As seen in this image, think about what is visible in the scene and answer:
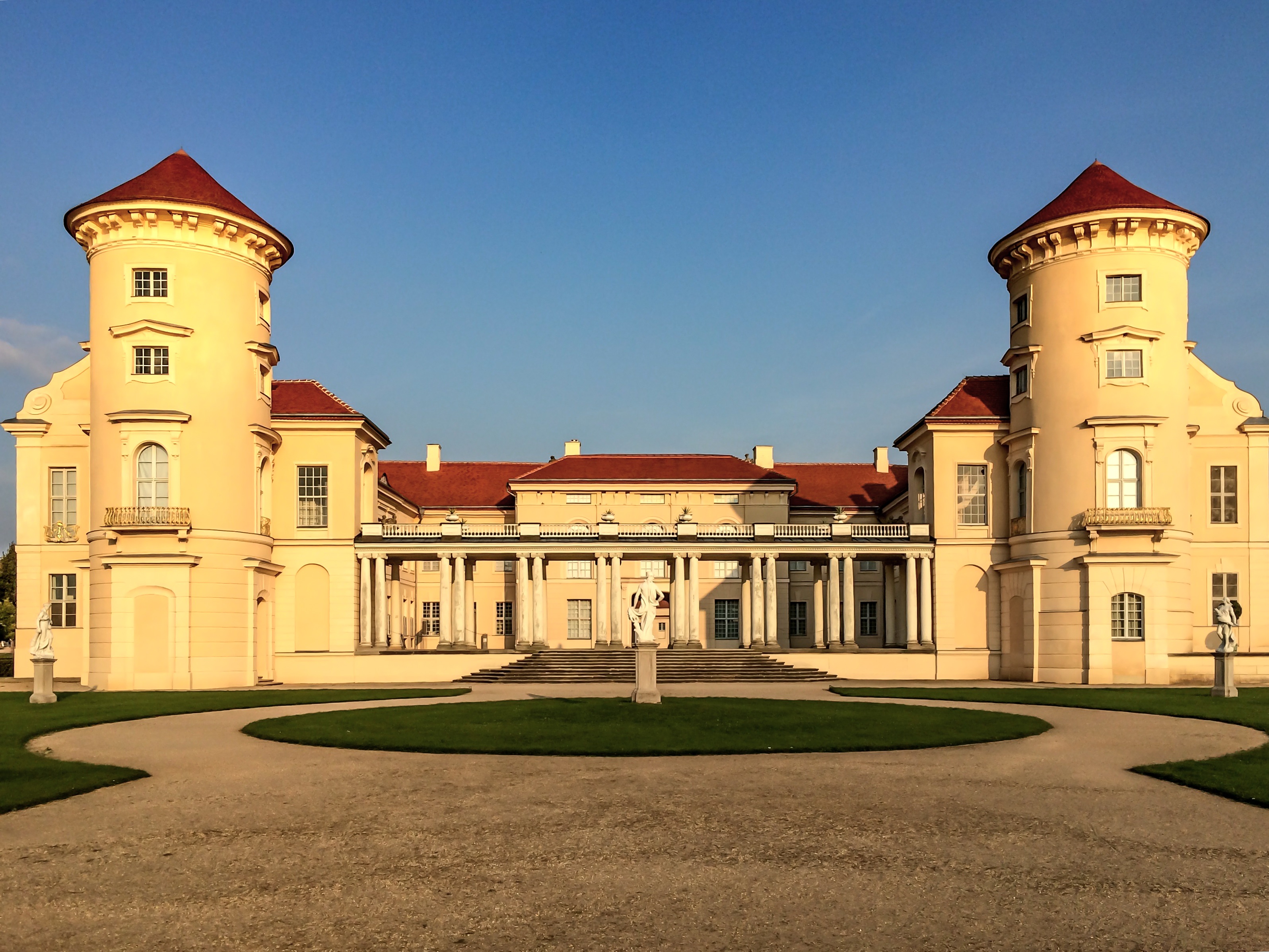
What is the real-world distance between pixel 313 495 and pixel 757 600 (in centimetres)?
1889

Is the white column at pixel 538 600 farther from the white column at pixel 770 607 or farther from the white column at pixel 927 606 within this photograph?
the white column at pixel 927 606

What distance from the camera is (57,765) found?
1515 cm

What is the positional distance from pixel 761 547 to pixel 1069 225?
17.2 meters

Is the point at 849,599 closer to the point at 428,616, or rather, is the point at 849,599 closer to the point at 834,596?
the point at 834,596

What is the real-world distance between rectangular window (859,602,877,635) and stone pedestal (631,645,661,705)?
3056 cm

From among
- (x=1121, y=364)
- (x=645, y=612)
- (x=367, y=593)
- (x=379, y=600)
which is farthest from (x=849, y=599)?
(x=645, y=612)

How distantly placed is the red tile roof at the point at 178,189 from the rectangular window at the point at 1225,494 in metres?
36.7

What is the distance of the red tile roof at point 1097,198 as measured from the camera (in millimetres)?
36906

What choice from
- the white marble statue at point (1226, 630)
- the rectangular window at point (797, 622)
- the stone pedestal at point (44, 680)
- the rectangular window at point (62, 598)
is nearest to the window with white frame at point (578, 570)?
the rectangular window at point (797, 622)

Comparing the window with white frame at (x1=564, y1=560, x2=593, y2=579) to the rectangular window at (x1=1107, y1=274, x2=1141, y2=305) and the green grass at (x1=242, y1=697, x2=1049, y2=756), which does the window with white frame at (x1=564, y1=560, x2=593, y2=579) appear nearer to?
the green grass at (x1=242, y1=697, x2=1049, y2=756)

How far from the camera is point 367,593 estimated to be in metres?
42.2

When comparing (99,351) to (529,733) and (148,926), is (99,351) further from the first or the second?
(148,926)

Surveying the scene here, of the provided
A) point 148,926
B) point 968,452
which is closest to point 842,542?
point 968,452

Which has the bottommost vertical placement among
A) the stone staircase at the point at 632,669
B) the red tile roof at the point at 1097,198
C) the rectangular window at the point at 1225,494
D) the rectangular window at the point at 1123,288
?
the stone staircase at the point at 632,669
